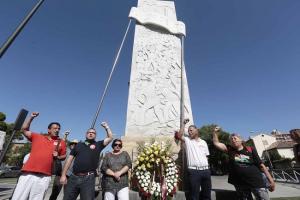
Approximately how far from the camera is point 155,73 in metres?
8.08

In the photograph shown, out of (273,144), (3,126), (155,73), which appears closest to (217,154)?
(155,73)

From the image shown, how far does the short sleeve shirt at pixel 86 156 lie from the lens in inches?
154

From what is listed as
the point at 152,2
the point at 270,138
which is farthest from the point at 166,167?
the point at 270,138

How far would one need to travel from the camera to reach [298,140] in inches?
162

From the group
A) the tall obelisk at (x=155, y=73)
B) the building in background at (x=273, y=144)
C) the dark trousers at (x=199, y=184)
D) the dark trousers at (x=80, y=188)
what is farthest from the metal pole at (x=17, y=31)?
the building in background at (x=273, y=144)

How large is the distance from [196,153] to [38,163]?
3120mm

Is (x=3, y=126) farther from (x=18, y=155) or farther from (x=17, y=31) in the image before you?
(x=17, y=31)

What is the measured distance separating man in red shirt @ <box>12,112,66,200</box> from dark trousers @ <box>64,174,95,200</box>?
1.29 ft

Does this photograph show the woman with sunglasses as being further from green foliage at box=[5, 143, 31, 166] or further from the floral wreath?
green foliage at box=[5, 143, 31, 166]

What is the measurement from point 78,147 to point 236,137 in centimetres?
333

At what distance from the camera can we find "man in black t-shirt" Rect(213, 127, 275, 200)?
370 centimetres

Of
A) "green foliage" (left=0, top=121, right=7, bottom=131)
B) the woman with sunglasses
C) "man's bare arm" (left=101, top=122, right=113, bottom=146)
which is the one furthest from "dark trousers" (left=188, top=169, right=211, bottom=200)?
"green foliage" (left=0, top=121, right=7, bottom=131)

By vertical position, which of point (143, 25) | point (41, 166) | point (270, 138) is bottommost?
point (41, 166)

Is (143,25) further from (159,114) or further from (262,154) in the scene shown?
(262,154)
